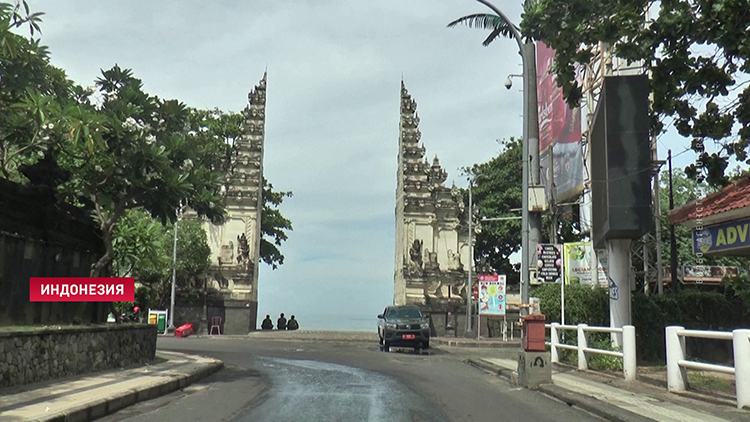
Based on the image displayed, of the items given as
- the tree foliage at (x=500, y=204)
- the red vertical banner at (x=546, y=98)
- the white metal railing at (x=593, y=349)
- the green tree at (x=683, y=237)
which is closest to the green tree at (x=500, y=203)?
the tree foliage at (x=500, y=204)

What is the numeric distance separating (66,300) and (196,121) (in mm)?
37323

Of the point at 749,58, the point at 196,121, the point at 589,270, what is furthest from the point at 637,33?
the point at 196,121

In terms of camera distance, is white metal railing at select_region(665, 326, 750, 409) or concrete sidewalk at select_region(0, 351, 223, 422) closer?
concrete sidewalk at select_region(0, 351, 223, 422)

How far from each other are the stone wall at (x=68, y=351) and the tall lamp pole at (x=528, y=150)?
365 inches

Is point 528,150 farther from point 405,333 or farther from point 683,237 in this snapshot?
point 683,237

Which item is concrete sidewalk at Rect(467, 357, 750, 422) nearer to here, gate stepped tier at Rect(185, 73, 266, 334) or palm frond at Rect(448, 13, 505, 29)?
palm frond at Rect(448, 13, 505, 29)

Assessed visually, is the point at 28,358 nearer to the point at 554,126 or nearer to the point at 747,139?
the point at 747,139

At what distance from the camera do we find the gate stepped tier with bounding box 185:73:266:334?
42.9 meters

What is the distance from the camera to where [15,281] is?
12.3 meters

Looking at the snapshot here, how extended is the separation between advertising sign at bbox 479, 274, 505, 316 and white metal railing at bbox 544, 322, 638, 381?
1460 centimetres

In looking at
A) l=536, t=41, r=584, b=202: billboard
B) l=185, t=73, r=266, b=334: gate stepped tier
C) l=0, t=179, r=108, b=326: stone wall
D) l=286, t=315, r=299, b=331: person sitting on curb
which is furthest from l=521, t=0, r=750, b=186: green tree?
l=286, t=315, r=299, b=331: person sitting on curb

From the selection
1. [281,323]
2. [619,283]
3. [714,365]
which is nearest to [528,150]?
[619,283]

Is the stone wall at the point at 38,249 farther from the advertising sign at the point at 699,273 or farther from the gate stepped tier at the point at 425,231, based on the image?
the advertising sign at the point at 699,273
